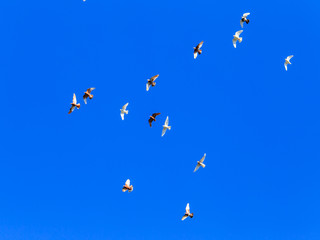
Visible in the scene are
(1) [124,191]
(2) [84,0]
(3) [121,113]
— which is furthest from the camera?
(3) [121,113]

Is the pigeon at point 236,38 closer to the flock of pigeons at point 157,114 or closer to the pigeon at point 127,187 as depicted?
the flock of pigeons at point 157,114

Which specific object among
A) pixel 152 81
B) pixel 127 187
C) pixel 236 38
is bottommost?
pixel 127 187

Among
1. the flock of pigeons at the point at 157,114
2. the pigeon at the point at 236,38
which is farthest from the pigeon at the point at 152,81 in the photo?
the pigeon at the point at 236,38

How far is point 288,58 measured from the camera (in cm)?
5594

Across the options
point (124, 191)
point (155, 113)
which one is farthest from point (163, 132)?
point (124, 191)

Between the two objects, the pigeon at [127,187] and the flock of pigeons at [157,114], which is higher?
the flock of pigeons at [157,114]

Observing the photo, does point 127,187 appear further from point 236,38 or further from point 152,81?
point 236,38

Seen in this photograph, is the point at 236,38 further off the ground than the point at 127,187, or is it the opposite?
the point at 236,38

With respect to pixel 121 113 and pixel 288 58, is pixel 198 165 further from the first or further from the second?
pixel 288 58

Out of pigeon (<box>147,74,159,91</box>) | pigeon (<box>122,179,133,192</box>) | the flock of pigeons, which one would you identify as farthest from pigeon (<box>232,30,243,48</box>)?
pigeon (<box>122,179,133,192</box>)

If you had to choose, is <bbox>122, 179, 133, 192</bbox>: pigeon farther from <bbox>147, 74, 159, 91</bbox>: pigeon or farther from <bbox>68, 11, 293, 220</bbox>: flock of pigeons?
<bbox>147, 74, 159, 91</bbox>: pigeon

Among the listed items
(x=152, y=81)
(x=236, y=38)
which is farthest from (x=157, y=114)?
(x=236, y=38)

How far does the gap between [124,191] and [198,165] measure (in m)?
9.82

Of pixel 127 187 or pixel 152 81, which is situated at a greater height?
pixel 152 81
